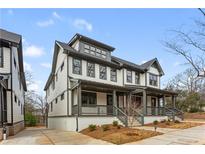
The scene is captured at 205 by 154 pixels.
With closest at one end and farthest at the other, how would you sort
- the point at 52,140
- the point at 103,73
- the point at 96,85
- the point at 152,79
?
the point at 52,140 < the point at 96,85 < the point at 103,73 < the point at 152,79

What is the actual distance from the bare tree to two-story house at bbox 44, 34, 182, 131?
5642mm

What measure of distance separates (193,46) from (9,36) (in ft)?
28.8

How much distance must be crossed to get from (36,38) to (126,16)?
4.23 meters

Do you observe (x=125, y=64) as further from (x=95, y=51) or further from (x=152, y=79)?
(x=152, y=79)

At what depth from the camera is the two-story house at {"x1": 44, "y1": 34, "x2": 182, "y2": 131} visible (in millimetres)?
15344

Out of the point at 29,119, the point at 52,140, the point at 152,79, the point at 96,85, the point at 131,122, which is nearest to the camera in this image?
the point at 52,140

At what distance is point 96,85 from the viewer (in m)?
15.5

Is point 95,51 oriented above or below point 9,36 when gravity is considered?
below

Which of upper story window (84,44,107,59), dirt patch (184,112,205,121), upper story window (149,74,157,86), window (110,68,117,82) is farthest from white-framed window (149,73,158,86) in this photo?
upper story window (84,44,107,59)

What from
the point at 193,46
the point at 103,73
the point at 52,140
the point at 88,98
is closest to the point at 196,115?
the point at 103,73

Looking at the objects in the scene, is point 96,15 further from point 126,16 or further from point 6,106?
point 6,106

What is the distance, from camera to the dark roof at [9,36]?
41.3 ft

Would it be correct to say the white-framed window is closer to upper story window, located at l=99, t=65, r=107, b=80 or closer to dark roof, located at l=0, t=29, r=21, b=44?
upper story window, located at l=99, t=65, r=107, b=80
